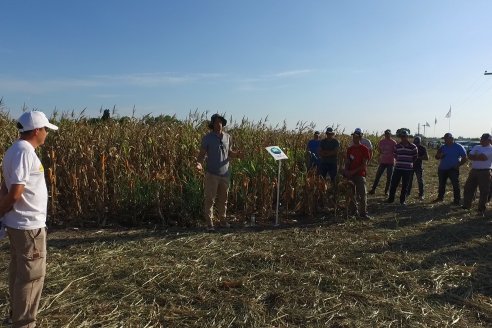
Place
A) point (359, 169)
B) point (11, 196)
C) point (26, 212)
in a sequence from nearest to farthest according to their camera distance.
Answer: point (11, 196)
point (26, 212)
point (359, 169)

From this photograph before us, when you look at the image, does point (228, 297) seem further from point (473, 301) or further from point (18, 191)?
point (473, 301)

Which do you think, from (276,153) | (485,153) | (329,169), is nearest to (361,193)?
(329,169)

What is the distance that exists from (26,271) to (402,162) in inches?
331

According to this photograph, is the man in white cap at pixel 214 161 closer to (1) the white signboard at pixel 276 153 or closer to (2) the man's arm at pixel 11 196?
(1) the white signboard at pixel 276 153

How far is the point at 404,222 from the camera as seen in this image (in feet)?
26.8

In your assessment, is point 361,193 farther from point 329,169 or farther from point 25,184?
point 25,184

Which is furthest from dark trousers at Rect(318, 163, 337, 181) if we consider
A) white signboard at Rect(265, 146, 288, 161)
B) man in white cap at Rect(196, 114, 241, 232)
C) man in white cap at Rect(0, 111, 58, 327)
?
man in white cap at Rect(0, 111, 58, 327)

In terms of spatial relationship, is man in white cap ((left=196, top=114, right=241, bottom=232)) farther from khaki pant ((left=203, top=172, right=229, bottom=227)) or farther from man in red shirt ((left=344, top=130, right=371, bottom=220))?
man in red shirt ((left=344, top=130, right=371, bottom=220))

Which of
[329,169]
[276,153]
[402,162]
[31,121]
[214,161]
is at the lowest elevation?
[329,169]

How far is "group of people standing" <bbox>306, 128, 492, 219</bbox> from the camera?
850 centimetres

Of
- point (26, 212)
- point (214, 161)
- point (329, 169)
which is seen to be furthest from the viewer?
point (329, 169)

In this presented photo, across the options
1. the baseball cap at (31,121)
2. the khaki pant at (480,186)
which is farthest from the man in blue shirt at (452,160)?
the baseball cap at (31,121)

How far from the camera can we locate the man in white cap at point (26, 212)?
3.17 meters

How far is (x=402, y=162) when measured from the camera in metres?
9.95
